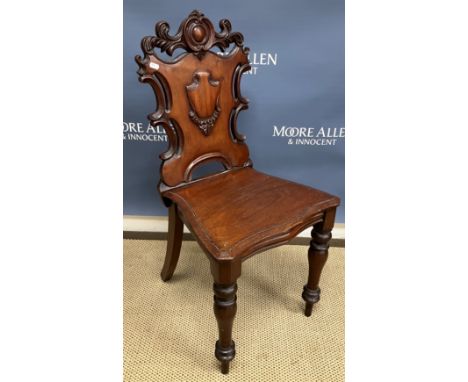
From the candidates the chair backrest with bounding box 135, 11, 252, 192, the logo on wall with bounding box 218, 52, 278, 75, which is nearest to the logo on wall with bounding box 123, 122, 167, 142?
the chair backrest with bounding box 135, 11, 252, 192

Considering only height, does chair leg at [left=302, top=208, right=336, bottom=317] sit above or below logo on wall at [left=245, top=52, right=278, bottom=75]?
below

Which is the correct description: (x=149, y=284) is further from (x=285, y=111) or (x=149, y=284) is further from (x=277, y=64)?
(x=277, y=64)

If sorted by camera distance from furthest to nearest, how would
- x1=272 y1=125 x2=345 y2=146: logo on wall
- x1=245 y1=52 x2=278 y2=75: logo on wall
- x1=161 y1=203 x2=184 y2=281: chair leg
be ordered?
x1=272 y1=125 x2=345 y2=146: logo on wall, x1=245 y1=52 x2=278 y2=75: logo on wall, x1=161 y1=203 x2=184 y2=281: chair leg

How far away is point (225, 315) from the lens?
1197 mm

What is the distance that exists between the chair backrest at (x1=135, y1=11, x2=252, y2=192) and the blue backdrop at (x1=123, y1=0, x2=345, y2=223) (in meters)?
0.23

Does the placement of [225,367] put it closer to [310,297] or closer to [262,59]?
[310,297]

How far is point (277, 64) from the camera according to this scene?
5.68 feet

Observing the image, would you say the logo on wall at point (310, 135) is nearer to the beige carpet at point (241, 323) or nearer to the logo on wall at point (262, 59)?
the logo on wall at point (262, 59)

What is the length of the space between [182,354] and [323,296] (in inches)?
27.7

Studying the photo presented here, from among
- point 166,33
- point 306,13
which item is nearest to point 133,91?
point 166,33

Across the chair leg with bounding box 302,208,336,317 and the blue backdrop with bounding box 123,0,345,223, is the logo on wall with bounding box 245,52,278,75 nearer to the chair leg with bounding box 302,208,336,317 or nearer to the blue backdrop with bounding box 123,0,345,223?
the blue backdrop with bounding box 123,0,345,223

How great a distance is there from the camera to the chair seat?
116cm

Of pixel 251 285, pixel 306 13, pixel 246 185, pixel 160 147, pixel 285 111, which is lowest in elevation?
pixel 251 285

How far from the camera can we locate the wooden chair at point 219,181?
3.90 feet
